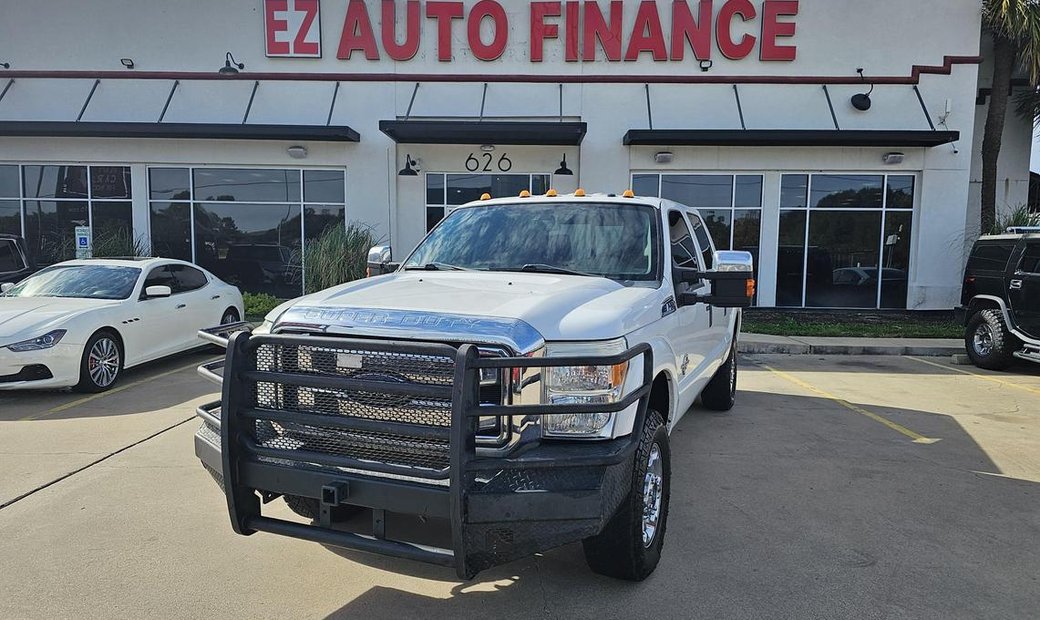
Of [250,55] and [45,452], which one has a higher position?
[250,55]

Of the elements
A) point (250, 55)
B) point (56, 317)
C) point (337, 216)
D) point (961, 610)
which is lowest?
point (961, 610)

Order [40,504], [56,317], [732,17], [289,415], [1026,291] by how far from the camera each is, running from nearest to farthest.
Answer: [289,415] → [40,504] → [56,317] → [1026,291] → [732,17]

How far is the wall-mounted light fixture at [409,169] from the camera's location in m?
16.1

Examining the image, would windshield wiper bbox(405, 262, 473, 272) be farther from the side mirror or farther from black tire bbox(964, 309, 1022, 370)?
black tire bbox(964, 309, 1022, 370)

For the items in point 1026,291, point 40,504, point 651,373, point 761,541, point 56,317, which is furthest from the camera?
point 1026,291

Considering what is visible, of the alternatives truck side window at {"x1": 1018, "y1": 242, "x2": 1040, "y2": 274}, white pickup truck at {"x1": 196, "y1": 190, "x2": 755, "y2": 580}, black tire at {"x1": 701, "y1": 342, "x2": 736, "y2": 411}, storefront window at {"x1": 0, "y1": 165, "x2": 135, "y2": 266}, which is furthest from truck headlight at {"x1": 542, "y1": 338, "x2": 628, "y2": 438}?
storefront window at {"x1": 0, "y1": 165, "x2": 135, "y2": 266}

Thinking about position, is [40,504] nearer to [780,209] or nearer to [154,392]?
[154,392]

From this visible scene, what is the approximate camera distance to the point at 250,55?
54.2ft

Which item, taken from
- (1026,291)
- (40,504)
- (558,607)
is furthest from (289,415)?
(1026,291)

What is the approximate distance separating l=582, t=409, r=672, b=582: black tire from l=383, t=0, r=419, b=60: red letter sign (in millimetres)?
14784

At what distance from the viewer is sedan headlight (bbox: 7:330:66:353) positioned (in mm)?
6973

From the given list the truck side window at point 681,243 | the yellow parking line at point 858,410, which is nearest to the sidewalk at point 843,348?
the yellow parking line at point 858,410

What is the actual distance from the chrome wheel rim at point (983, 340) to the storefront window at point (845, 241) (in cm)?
617

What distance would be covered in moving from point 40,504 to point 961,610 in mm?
5390
